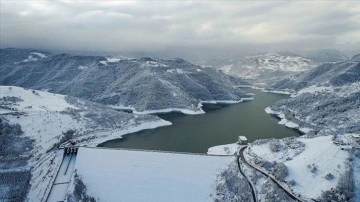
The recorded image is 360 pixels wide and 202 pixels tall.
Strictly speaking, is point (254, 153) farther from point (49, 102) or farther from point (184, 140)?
point (49, 102)

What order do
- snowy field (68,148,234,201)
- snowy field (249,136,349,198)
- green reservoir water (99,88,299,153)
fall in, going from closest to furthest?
snowy field (249,136,349,198) < snowy field (68,148,234,201) < green reservoir water (99,88,299,153)

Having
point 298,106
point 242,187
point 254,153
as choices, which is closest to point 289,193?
point 242,187

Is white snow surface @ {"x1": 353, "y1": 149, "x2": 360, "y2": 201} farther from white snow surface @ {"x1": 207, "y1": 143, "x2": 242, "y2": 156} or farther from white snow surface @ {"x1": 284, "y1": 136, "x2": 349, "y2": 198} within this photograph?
white snow surface @ {"x1": 207, "y1": 143, "x2": 242, "y2": 156}

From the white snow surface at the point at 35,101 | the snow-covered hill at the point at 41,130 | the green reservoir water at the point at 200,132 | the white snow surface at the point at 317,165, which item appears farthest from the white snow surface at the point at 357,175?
the white snow surface at the point at 35,101

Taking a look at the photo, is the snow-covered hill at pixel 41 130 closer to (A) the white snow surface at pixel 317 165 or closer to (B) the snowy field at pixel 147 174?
(B) the snowy field at pixel 147 174

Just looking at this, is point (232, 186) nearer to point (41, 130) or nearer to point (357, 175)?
point (357, 175)

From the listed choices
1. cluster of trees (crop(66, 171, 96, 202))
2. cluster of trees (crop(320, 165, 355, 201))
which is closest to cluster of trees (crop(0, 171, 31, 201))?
cluster of trees (crop(66, 171, 96, 202))
